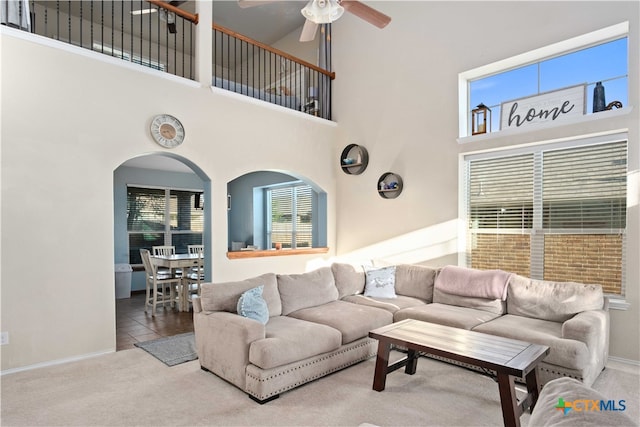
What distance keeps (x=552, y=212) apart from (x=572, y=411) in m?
3.86

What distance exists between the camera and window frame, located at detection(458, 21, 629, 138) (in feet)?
12.5

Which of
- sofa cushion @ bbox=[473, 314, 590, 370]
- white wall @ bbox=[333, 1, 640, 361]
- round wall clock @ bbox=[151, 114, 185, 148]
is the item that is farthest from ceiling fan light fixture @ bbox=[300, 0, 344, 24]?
sofa cushion @ bbox=[473, 314, 590, 370]

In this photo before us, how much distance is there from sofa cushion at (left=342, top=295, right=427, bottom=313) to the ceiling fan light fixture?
2888 mm

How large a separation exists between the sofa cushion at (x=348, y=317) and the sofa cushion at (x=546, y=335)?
91 cm

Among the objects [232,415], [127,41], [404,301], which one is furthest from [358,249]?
[127,41]

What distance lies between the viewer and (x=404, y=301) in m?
4.39

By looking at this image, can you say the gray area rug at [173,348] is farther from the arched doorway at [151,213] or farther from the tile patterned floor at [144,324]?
the arched doorway at [151,213]

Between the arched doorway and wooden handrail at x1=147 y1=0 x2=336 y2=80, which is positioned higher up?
wooden handrail at x1=147 y1=0 x2=336 y2=80

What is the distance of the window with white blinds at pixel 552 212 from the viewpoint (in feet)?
12.6

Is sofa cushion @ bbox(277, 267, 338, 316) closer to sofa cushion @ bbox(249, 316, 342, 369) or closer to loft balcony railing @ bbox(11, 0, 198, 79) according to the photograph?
sofa cushion @ bbox(249, 316, 342, 369)

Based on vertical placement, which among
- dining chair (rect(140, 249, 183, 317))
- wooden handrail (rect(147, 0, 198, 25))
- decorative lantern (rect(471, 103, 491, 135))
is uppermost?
wooden handrail (rect(147, 0, 198, 25))

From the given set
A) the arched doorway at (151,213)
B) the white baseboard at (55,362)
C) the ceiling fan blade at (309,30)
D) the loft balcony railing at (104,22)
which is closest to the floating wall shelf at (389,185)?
the ceiling fan blade at (309,30)

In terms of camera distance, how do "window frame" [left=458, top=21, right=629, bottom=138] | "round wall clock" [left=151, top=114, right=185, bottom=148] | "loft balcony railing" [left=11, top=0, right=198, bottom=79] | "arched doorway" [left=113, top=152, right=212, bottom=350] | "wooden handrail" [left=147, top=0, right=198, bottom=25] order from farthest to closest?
1. "arched doorway" [left=113, top=152, right=212, bottom=350]
2. "loft balcony railing" [left=11, top=0, right=198, bottom=79]
3. "round wall clock" [left=151, top=114, right=185, bottom=148]
4. "wooden handrail" [left=147, top=0, right=198, bottom=25]
5. "window frame" [left=458, top=21, right=629, bottom=138]

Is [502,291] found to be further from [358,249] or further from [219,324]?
[219,324]
